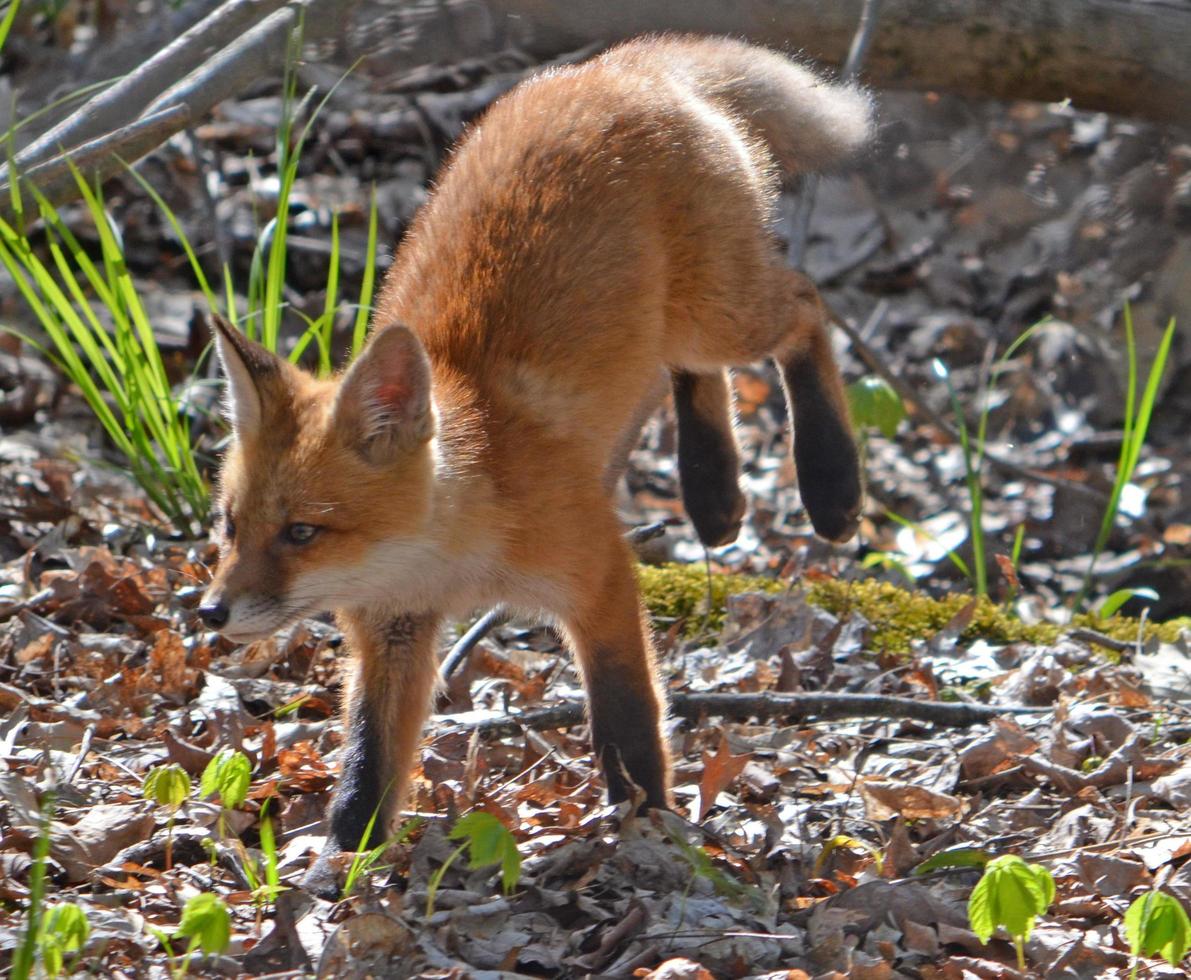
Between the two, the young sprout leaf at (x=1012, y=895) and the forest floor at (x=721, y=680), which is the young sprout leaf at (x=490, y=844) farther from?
the young sprout leaf at (x=1012, y=895)

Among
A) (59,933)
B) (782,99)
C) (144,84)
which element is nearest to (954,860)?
(59,933)

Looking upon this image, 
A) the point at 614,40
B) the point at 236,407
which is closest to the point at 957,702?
the point at 236,407

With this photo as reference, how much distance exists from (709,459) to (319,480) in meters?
2.13

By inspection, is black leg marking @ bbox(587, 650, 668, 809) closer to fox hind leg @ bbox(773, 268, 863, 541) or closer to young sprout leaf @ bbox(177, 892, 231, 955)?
young sprout leaf @ bbox(177, 892, 231, 955)

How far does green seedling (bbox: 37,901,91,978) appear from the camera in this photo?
2564 millimetres

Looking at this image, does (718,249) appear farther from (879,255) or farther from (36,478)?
(879,255)

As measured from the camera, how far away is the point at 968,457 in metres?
5.43

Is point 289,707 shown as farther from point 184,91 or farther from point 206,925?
point 184,91

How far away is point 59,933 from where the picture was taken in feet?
8.59

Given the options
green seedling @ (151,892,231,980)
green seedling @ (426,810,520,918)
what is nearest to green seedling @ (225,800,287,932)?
green seedling @ (426,810,520,918)

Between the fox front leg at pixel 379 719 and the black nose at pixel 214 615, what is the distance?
0.55 metres

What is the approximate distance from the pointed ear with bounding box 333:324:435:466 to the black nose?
1.81 ft

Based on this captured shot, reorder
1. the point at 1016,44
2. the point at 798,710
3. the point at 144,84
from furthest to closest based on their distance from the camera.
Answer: the point at 1016,44 → the point at 144,84 → the point at 798,710

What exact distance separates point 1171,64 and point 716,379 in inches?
94.9
